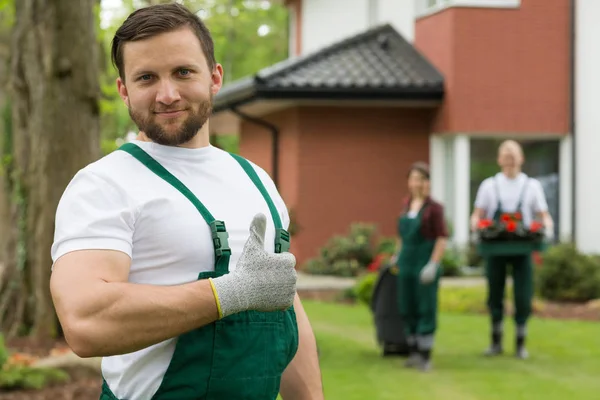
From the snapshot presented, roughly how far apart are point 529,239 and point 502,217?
1.11ft

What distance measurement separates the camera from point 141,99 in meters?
2.61

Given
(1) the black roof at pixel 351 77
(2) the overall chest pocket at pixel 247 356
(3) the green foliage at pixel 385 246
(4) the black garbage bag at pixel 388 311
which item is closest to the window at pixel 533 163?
(1) the black roof at pixel 351 77

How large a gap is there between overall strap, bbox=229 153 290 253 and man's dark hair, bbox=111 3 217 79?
0.31 meters

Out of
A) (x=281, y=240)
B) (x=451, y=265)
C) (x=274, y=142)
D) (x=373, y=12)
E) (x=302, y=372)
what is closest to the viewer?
(x=281, y=240)

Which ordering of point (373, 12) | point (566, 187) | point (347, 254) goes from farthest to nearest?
point (373, 12), point (566, 187), point (347, 254)

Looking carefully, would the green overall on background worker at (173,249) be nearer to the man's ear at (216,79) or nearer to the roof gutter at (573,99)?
the man's ear at (216,79)

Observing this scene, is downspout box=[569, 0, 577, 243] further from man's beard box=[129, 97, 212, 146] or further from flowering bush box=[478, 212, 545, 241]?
man's beard box=[129, 97, 212, 146]

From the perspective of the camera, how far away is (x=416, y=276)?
1057 centimetres

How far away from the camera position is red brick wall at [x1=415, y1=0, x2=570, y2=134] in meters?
20.4

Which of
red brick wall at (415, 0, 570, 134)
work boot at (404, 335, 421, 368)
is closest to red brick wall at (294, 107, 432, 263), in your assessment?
red brick wall at (415, 0, 570, 134)

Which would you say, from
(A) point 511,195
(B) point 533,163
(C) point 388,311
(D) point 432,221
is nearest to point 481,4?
(B) point 533,163

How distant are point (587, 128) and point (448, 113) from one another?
8.02 ft

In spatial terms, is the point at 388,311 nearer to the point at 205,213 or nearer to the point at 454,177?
the point at 205,213

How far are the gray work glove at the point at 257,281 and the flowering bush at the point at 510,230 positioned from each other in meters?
8.68
